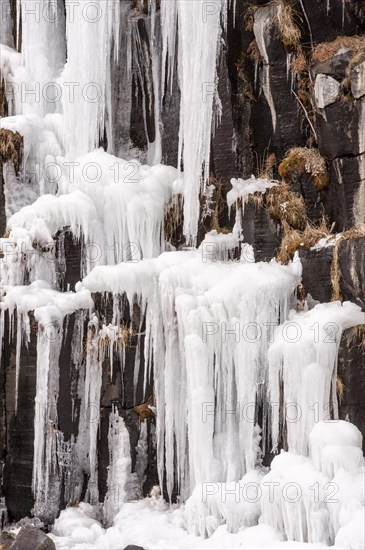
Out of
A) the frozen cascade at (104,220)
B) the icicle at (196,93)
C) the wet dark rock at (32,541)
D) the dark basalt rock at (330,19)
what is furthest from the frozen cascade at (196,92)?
the wet dark rock at (32,541)

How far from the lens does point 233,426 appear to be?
7.57 m

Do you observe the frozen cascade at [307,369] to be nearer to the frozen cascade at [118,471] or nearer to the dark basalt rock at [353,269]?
the dark basalt rock at [353,269]

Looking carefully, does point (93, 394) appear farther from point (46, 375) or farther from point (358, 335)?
point (358, 335)

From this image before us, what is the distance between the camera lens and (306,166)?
8.13 m

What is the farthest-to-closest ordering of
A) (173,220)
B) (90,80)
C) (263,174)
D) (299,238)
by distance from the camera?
(90,80) < (173,220) < (263,174) < (299,238)

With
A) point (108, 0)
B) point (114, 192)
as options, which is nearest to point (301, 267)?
point (114, 192)

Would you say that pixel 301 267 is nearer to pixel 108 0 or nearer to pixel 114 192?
pixel 114 192

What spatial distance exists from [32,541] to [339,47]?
6856 millimetres

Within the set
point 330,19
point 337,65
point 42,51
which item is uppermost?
point 42,51

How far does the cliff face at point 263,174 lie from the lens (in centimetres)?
766

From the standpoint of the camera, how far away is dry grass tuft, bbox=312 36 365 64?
775cm

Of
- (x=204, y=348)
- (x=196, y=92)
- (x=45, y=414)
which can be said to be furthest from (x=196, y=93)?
(x=45, y=414)

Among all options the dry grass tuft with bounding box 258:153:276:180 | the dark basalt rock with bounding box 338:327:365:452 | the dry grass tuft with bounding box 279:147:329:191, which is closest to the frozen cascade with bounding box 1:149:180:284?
the dry grass tuft with bounding box 258:153:276:180

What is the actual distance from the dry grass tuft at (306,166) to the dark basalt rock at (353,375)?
219 cm
